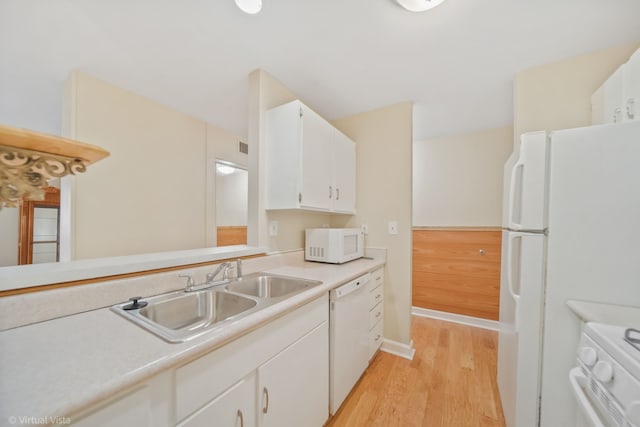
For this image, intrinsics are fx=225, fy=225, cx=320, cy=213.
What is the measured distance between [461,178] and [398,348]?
2.19 m

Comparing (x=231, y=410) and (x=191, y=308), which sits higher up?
(x=191, y=308)

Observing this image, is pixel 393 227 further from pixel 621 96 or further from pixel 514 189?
pixel 621 96

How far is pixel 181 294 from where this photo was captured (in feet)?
3.71

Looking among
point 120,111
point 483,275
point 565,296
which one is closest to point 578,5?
point 565,296

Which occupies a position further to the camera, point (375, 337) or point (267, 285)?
point (375, 337)

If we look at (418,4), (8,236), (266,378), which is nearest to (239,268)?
(266,378)

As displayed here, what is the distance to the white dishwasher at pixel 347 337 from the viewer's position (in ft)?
4.46

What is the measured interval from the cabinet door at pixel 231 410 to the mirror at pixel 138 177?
187 cm

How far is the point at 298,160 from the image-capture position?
64.5 inches

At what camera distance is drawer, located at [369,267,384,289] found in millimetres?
1921

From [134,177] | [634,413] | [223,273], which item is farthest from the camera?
[134,177]

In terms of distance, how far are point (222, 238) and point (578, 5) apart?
3853 millimetres

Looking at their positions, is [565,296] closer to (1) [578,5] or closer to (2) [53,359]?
(1) [578,5]

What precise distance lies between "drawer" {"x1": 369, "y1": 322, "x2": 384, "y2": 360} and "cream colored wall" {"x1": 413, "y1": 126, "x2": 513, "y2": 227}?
1.58m
